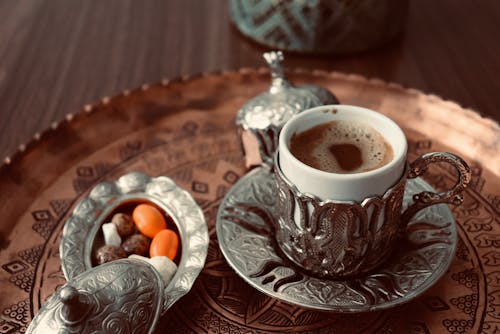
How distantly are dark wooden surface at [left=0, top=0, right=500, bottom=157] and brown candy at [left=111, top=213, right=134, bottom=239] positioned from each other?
36 centimetres

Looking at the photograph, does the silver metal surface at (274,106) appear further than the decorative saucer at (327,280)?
Yes

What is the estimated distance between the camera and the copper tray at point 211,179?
0.70m

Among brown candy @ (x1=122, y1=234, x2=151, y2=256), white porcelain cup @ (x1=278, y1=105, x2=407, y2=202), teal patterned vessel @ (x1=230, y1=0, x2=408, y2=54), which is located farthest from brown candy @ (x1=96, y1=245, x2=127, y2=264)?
teal patterned vessel @ (x1=230, y1=0, x2=408, y2=54)

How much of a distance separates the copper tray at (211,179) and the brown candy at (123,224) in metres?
0.09

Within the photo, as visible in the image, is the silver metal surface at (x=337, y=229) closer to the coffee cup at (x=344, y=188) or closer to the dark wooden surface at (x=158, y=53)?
the coffee cup at (x=344, y=188)

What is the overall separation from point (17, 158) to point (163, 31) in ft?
2.09

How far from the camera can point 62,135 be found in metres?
1.00

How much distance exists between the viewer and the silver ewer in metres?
0.67

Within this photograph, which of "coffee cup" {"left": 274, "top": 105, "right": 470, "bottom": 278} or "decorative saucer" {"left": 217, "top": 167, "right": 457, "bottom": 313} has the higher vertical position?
"coffee cup" {"left": 274, "top": 105, "right": 470, "bottom": 278}

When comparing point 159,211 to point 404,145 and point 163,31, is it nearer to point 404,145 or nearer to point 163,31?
point 404,145

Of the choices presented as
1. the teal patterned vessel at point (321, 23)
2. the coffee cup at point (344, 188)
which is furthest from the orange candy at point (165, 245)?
the teal patterned vessel at point (321, 23)

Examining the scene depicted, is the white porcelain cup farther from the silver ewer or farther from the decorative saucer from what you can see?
the decorative saucer

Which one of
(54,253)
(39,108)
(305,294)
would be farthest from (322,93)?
(39,108)

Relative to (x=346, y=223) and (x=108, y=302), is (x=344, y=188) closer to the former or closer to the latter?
(x=346, y=223)
